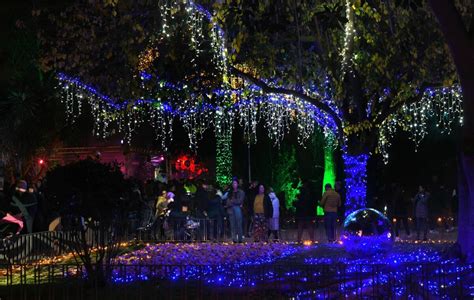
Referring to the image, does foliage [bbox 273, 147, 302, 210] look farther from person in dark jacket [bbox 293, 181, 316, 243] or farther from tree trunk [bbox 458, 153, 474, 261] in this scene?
tree trunk [bbox 458, 153, 474, 261]

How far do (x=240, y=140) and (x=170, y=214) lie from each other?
679 inches

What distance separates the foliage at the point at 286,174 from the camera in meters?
34.0

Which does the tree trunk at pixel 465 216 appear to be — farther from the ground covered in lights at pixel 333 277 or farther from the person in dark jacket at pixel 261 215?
the person in dark jacket at pixel 261 215

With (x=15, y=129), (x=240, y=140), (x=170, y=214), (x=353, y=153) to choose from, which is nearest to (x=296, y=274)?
(x=353, y=153)

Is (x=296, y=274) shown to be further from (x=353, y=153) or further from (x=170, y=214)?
(x=170, y=214)

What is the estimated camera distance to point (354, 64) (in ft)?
59.1

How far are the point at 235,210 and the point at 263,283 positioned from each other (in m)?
9.54

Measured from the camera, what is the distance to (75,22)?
55.8ft

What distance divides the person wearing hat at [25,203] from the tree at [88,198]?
5297mm

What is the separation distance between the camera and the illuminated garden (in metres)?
11.0

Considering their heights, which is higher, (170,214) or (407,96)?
(407,96)

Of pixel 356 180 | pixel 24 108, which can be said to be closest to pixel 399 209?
pixel 356 180

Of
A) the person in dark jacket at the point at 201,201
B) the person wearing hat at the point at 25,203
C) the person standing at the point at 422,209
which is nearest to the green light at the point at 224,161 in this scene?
the person in dark jacket at the point at 201,201

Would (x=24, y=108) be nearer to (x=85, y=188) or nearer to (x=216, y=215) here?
(x=216, y=215)
